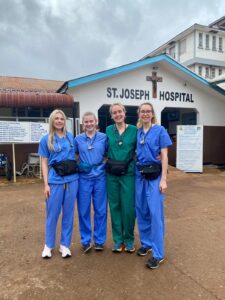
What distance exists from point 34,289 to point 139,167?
171cm

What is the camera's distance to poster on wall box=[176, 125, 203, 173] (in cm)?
1119

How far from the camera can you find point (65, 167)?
135 inches

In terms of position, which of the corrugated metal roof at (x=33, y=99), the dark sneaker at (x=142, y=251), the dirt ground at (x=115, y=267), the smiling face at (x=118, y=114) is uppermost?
the corrugated metal roof at (x=33, y=99)

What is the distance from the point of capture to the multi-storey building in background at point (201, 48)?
29.8 m

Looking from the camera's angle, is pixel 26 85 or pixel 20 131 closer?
pixel 20 131

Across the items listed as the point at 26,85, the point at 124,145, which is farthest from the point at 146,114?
the point at 26,85

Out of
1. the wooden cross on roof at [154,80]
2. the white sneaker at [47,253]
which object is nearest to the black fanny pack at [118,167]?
the white sneaker at [47,253]

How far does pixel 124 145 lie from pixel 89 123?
1.70 feet

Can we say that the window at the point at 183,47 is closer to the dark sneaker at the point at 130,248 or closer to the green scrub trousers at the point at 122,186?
the green scrub trousers at the point at 122,186

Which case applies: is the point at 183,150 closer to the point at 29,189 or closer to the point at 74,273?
the point at 29,189

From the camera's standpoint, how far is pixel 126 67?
10.6 metres

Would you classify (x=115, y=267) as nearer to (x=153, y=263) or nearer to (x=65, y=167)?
(x=153, y=263)

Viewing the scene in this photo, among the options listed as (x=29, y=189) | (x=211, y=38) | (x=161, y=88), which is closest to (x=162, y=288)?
(x=29, y=189)

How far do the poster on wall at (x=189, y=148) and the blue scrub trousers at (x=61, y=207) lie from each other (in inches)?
326
